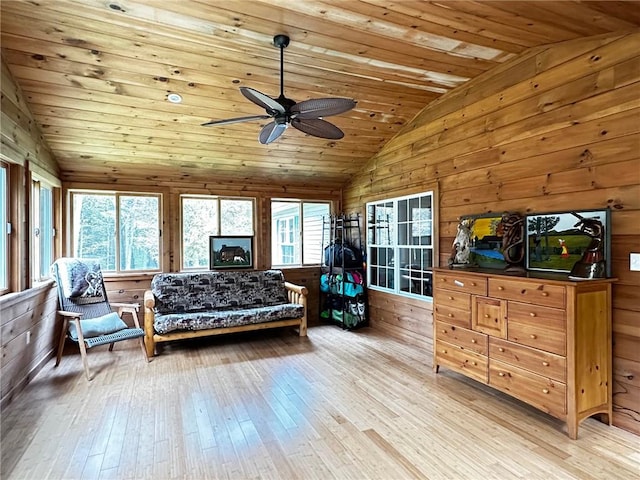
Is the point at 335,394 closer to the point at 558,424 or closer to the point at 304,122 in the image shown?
the point at 558,424

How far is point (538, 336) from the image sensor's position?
2.55 metres

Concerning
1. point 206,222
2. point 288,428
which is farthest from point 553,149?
point 206,222

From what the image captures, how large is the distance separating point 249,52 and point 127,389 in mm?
3166

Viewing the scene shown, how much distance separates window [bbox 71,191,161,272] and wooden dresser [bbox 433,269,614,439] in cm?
425

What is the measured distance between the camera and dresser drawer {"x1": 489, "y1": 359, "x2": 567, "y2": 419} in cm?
244

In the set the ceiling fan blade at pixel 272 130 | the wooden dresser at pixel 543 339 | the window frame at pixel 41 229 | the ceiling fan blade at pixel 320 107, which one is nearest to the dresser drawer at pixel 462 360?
the wooden dresser at pixel 543 339

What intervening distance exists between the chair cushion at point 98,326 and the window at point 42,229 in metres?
0.72

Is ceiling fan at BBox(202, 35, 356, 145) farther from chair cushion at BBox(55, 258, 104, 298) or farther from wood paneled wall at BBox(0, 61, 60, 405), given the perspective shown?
chair cushion at BBox(55, 258, 104, 298)

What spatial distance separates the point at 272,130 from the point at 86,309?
306 cm

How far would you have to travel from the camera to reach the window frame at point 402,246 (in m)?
4.28

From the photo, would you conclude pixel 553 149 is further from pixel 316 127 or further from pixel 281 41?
pixel 281 41

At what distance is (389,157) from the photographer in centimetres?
496

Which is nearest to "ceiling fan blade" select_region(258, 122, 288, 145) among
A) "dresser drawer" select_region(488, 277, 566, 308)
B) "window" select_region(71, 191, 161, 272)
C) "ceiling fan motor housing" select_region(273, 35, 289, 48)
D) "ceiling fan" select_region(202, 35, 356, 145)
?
"ceiling fan" select_region(202, 35, 356, 145)

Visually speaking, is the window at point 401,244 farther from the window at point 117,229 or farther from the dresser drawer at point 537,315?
the window at point 117,229
